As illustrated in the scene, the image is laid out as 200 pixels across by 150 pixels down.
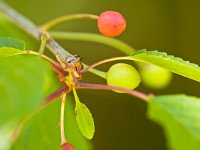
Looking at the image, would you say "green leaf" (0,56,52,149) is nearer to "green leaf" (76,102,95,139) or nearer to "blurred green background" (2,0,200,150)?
"green leaf" (76,102,95,139)

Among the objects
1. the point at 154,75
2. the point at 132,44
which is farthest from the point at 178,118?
the point at 132,44

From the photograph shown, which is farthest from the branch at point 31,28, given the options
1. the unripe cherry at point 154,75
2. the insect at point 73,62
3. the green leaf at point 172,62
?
the unripe cherry at point 154,75

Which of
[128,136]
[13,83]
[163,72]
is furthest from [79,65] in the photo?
[128,136]

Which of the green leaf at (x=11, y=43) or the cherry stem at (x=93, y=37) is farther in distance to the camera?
the cherry stem at (x=93, y=37)

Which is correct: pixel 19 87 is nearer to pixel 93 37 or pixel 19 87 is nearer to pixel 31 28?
pixel 31 28

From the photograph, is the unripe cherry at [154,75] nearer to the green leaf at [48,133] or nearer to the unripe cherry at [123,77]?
the green leaf at [48,133]

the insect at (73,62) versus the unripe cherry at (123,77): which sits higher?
the insect at (73,62)

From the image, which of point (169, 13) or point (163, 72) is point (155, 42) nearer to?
point (169, 13)

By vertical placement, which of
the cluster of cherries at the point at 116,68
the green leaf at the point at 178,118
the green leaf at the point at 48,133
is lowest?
the green leaf at the point at 178,118
